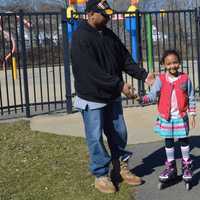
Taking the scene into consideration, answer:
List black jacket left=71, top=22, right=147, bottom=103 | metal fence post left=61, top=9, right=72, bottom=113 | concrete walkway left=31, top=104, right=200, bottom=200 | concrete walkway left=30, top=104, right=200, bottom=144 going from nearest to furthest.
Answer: black jacket left=71, top=22, right=147, bottom=103 → concrete walkway left=31, top=104, right=200, bottom=200 → concrete walkway left=30, top=104, right=200, bottom=144 → metal fence post left=61, top=9, right=72, bottom=113

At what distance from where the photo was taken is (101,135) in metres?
5.26

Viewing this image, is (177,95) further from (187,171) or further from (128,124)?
(128,124)

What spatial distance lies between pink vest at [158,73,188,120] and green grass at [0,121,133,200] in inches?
34.4

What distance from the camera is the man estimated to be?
5.02m

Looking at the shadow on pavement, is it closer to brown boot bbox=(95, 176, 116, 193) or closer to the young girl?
the young girl

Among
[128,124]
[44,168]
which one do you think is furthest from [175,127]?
[128,124]

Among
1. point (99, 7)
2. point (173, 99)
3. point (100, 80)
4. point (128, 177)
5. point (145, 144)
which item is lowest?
point (145, 144)

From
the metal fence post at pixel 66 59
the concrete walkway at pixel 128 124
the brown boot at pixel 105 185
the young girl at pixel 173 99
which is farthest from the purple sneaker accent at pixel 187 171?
the metal fence post at pixel 66 59

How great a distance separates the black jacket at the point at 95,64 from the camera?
500cm

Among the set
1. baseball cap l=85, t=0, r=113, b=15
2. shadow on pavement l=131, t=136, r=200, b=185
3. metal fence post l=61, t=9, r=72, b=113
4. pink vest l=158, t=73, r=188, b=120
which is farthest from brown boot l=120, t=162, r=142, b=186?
metal fence post l=61, t=9, r=72, b=113

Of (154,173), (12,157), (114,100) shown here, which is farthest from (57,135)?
(114,100)

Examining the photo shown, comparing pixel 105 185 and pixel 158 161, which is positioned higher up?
pixel 105 185

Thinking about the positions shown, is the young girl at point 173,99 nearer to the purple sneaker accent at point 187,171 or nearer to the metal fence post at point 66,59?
the purple sneaker accent at point 187,171

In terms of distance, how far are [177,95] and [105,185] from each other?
112 centimetres
